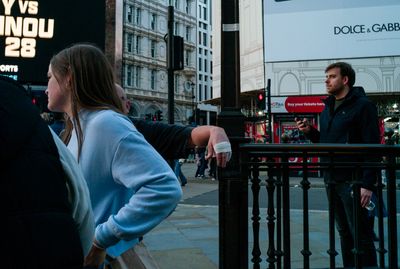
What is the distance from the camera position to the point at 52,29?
8.73 meters

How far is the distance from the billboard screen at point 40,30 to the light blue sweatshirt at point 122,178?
24.5ft

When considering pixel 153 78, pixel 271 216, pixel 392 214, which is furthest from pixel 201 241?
pixel 153 78

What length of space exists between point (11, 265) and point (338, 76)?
323cm

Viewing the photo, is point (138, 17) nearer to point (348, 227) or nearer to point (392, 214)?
point (348, 227)

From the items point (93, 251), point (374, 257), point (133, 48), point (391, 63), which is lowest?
point (374, 257)

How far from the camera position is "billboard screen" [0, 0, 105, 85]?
8461mm

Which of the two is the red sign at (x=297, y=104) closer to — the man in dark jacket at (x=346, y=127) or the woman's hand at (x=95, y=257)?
the man in dark jacket at (x=346, y=127)

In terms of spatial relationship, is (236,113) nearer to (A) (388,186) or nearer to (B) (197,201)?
(A) (388,186)

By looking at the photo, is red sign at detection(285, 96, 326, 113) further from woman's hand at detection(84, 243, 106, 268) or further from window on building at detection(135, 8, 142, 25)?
window on building at detection(135, 8, 142, 25)

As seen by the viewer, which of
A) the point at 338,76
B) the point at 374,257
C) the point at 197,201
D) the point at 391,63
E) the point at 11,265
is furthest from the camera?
the point at 391,63

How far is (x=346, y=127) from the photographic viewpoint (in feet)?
11.2

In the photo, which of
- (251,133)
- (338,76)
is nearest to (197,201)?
(338,76)

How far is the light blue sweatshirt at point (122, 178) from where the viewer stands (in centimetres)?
136

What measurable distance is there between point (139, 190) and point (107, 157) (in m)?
0.16
